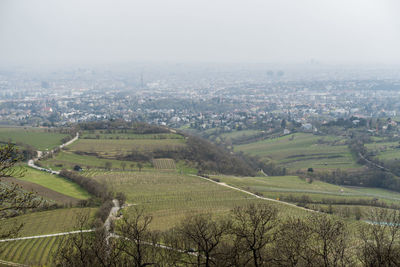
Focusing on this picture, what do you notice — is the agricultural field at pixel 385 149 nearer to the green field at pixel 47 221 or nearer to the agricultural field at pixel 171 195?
the agricultural field at pixel 171 195

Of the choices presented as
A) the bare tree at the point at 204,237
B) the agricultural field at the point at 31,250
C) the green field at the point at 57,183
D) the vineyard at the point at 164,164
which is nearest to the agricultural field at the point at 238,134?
the vineyard at the point at 164,164

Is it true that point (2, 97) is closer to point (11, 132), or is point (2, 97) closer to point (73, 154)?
point (11, 132)

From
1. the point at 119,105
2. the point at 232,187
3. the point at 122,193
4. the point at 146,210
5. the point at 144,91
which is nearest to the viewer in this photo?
the point at 146,210

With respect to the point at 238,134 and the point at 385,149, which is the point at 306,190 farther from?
the point at 238,134

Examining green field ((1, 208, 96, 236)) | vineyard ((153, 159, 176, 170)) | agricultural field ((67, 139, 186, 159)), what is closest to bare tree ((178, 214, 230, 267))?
green field ((1, 208, 96, 236))

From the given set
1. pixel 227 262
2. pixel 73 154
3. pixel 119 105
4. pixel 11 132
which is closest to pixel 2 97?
pixel 119 105

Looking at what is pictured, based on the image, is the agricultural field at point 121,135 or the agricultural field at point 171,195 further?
the agricultural field at point 121,135
